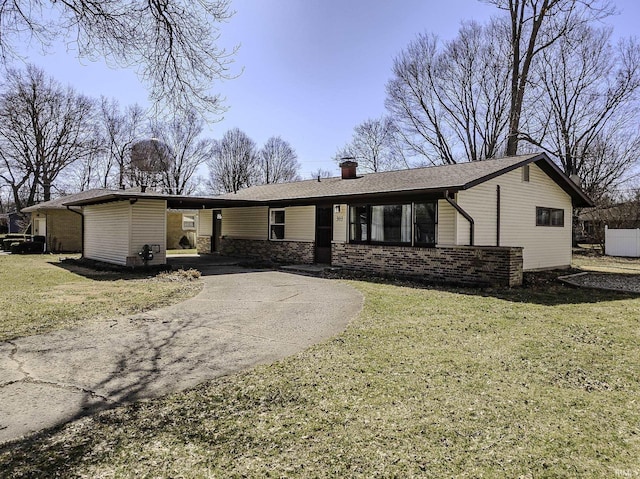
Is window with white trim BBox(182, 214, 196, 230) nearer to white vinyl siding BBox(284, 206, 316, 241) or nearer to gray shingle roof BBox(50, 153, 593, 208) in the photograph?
gray shingle roof BBox(50, 153, 593, 208)

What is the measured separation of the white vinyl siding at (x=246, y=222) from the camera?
56.8 feet

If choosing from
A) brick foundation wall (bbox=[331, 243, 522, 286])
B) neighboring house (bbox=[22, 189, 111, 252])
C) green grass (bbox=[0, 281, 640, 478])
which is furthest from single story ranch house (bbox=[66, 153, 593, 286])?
green grass (bbox=[0, 281, 640, 478])

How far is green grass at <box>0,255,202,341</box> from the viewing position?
6.21m

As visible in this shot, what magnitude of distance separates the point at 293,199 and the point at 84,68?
9202mm

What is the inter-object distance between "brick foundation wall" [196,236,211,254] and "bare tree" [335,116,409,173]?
50.4 ft

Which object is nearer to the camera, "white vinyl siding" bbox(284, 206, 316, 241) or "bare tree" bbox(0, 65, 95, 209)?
"white vinyl siding" bbox(284, 206, 316, 241)

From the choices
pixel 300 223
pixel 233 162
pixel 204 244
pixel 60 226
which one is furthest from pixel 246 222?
pixel 233 162

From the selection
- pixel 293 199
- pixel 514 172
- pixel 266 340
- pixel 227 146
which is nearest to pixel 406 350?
pixel 266 340

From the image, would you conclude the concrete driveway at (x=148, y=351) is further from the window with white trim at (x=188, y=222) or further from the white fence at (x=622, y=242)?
the white fence at (x=622, y=242)

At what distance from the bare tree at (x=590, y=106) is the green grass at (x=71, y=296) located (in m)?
24.2

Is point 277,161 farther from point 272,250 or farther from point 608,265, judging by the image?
point 608,265

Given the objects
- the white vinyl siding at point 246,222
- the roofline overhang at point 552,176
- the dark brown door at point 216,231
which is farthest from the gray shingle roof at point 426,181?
the dark brown door at point 216,231

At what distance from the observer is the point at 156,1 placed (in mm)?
5746

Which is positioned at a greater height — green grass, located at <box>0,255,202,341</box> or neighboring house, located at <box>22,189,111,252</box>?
neighboring house, located at <box>22,189,111,252</box>
